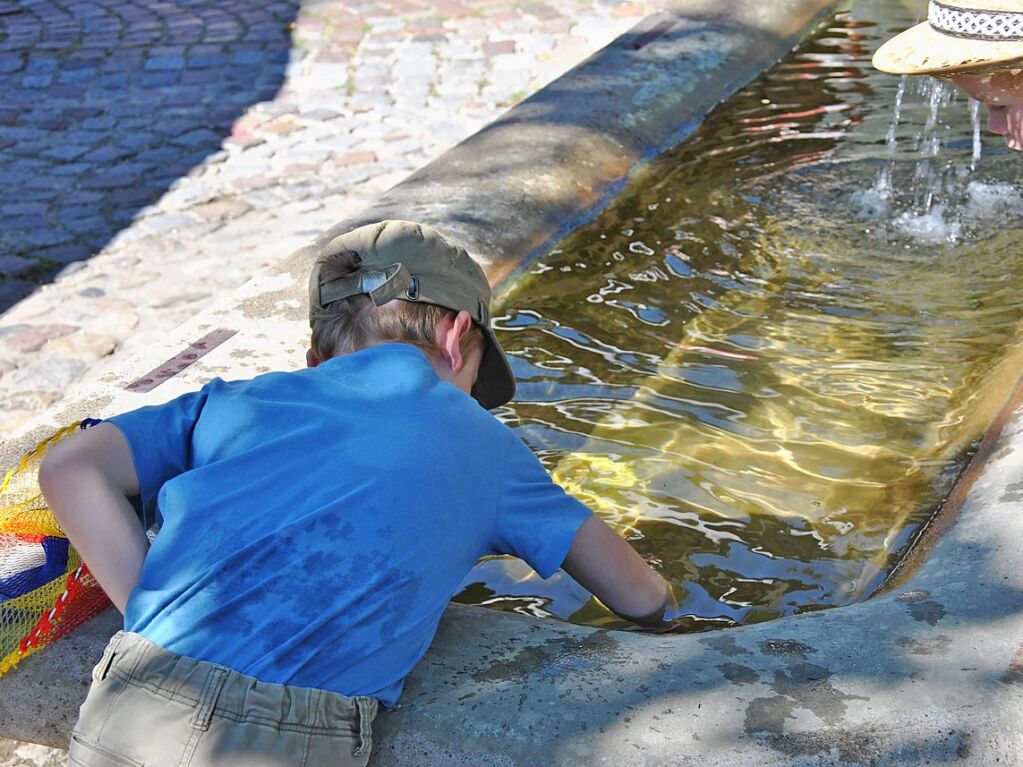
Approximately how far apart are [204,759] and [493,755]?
0.38m

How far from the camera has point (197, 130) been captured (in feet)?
19.7

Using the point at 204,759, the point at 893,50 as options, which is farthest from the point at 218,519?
the point at 893,50

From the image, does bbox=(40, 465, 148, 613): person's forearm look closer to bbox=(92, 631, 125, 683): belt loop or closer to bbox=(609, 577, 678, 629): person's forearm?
bbox=(92, 631, 125, 683): belt loop

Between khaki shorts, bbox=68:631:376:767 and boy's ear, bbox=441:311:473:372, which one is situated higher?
boy's ear, bbox=441:311:473:372

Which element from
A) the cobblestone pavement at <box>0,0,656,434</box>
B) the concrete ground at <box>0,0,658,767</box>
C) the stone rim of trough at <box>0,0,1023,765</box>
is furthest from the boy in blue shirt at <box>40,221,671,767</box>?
the cobblestone pavement at <box>0,0,656,434</box>

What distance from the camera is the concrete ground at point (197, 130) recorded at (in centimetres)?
451

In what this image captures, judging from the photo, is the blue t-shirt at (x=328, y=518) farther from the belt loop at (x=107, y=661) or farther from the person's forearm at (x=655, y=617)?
the person's forearm at (x=655, y=617)

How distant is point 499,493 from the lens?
1.96 meters

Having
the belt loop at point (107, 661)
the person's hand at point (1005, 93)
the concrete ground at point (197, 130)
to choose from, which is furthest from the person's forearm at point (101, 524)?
the person's hand at point (1005, 93)

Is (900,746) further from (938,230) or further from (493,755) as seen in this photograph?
(938,230)

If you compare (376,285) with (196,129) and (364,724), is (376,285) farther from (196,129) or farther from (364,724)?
(196,129)

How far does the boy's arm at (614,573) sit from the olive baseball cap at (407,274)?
0.45 m

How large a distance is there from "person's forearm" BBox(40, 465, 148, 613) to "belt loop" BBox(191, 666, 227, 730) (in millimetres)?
260

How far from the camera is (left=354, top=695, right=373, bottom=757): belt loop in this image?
Result: 178 cm
